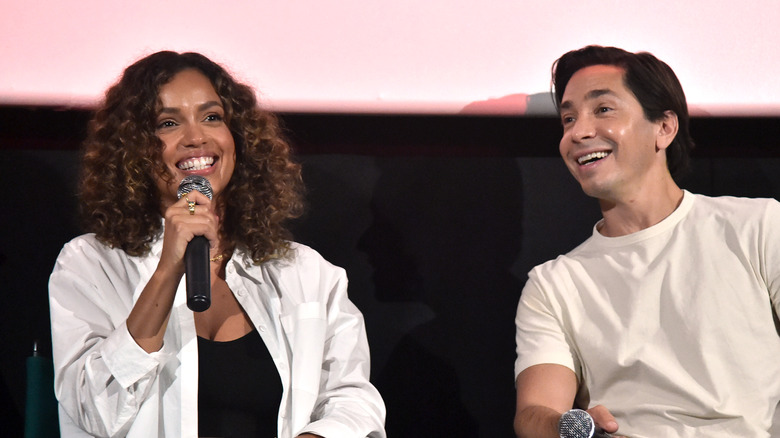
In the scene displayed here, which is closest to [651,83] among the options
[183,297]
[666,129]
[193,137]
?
[666,129]

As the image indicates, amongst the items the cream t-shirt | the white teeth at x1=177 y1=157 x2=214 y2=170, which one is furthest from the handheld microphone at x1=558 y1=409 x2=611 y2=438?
the white teeth at x1=177 y1=157 x2=214 y2=170

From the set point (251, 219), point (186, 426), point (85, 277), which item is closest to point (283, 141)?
point (251, 219)

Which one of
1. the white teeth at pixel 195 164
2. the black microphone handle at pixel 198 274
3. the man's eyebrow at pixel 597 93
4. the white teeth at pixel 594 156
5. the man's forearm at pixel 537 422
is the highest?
the man's eyebrow at pixel 597 93

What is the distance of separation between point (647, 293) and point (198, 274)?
104 centimetres

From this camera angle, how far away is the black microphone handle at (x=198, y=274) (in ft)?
5.23

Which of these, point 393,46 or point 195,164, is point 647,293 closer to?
point 393,46

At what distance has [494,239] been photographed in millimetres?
2656

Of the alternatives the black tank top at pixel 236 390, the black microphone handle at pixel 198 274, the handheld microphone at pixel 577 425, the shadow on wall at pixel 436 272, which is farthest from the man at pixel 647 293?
the black microphone handle at pixel 198 274

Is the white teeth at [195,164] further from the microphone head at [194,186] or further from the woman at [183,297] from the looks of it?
the microphone head at [194,186]

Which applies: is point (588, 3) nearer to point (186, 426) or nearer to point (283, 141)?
point (283, 141)

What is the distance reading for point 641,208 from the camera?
2215 mm

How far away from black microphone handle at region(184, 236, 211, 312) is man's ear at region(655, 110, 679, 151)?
45.7 inches

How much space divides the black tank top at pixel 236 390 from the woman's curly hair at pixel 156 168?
9.7 inches

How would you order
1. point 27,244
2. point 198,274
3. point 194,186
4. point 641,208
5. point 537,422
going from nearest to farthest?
point 198,274, point 194,186, point 537,422, point 641,208, point 27,244
